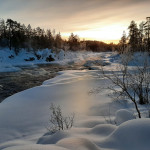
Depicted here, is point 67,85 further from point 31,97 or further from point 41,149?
point 41,149

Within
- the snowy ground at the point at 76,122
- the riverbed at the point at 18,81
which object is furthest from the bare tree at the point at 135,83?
the riverbed at the point at 18,81

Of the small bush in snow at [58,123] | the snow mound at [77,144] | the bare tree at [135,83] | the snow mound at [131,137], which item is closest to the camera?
the snow mound at [77,144]

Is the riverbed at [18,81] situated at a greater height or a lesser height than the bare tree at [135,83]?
lesser

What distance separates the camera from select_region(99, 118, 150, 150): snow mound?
3.75m

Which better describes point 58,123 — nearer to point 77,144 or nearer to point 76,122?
point 76,122

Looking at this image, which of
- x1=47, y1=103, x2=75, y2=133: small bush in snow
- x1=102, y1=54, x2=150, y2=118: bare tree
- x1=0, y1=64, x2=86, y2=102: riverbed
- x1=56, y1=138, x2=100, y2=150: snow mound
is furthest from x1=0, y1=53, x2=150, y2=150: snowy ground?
x1=0, y1=64, x2=86, y2=102: riverbed

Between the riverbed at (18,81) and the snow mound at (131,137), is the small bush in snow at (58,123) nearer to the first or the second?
the snow mound at (131,137)

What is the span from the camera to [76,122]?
773 cm

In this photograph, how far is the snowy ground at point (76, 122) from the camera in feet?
12.7

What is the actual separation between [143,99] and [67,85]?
725 cm

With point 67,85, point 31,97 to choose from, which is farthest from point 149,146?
point 67,85

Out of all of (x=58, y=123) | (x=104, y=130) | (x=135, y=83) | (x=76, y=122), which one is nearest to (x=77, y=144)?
(x=104, y=130)

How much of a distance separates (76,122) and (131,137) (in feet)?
13.4

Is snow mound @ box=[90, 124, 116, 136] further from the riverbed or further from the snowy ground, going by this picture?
the riverbed
